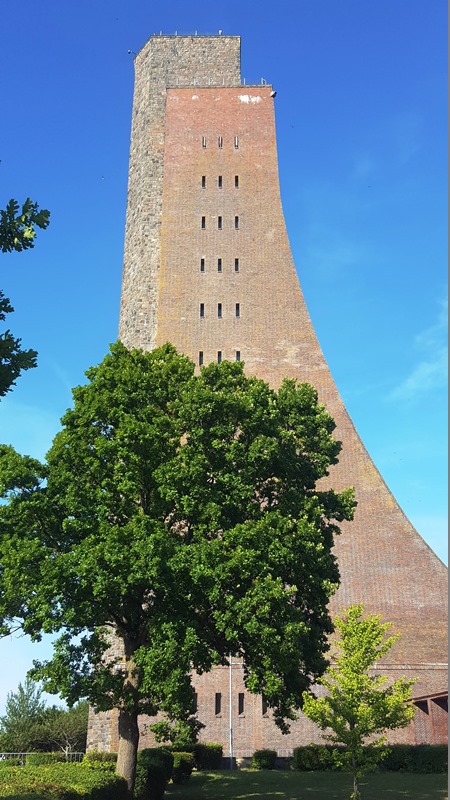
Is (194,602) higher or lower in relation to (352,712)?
higher

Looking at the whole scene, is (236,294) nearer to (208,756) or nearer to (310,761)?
(208,756)

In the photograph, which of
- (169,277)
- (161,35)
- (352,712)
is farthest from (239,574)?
(161,35)

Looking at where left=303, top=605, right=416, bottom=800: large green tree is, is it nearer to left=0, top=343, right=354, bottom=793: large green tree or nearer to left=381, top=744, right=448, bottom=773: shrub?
left=0, top=343, right=354, bottom=793: large green tree

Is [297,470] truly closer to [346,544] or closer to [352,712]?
[352,712]

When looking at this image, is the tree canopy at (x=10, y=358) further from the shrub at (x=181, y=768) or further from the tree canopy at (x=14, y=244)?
the shrub at (x=181, y=768)

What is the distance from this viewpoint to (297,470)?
80.0 feet

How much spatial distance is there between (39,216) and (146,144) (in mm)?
39867

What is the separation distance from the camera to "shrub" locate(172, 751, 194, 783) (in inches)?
1203

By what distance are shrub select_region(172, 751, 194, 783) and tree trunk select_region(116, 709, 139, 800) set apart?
8.91 metres

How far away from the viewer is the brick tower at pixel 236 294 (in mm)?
37688

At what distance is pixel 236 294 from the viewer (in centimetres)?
4612

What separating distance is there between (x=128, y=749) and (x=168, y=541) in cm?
635

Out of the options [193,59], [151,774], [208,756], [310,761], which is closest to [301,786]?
[310,761]

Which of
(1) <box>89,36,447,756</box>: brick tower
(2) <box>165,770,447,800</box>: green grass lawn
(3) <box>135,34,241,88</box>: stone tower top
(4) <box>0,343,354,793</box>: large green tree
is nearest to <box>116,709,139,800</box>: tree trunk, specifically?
(4) <box>0,343,354,793</box>: large green tree
